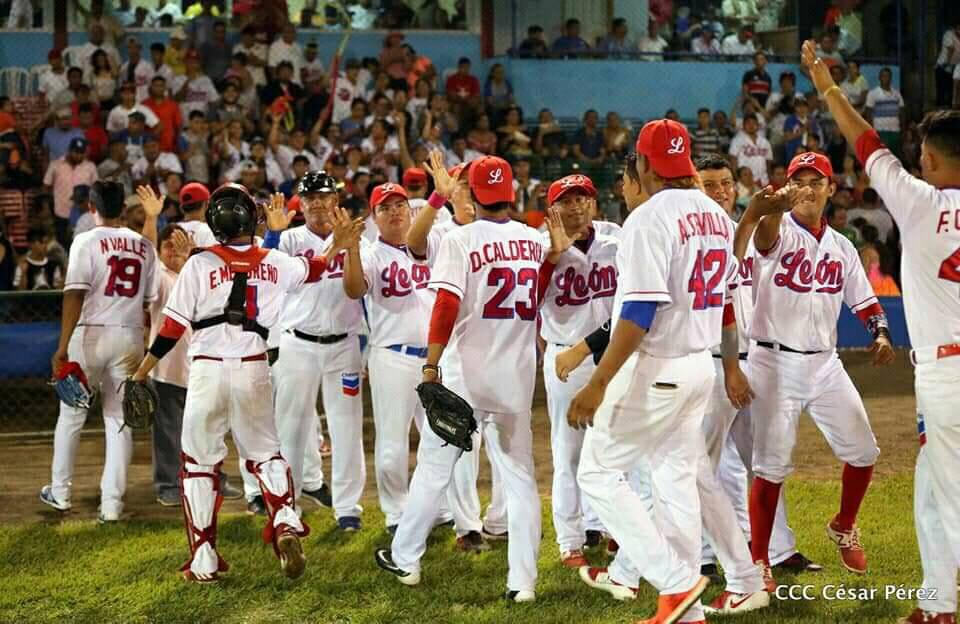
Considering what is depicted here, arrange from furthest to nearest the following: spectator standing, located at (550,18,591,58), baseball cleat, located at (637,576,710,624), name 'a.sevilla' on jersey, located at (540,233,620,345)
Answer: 1. spectator standing, located at (550,18,591,58)
2. name 'a.sevilla' on jersey, located at (540,233,620,345)
3. baseball cleat, located at (637,576,710,624)

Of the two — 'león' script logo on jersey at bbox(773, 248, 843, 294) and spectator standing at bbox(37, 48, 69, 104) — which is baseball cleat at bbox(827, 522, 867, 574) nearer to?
'león' script logo on jersey at bbox(773, 248, 843, 294)

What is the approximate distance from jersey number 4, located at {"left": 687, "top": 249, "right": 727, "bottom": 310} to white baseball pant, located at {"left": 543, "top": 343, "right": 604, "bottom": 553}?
1571 millimetres

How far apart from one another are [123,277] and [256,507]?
1789mm

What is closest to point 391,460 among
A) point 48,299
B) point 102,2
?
point 48,299

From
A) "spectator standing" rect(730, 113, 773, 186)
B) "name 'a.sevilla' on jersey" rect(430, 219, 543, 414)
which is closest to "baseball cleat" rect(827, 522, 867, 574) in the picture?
"name 'a.sevilla' on jersey" rect(430, 219, 543, 414)

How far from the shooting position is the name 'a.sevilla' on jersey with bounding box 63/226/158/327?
28.5ft

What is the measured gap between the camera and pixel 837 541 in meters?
7.31

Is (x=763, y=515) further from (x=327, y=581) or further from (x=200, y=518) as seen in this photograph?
(x=200, y=518)

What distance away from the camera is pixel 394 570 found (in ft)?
23.1

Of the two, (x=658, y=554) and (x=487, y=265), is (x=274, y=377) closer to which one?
(x=487, y=265)

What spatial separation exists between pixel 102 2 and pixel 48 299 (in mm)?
7173

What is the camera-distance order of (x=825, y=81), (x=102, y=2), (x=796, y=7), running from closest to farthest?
(x=825, y=81)
(x=102, y=2)
(x=796, y=7)

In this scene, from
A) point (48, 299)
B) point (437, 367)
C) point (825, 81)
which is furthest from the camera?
point (48, 299)

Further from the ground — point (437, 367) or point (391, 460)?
point (437, 367)
